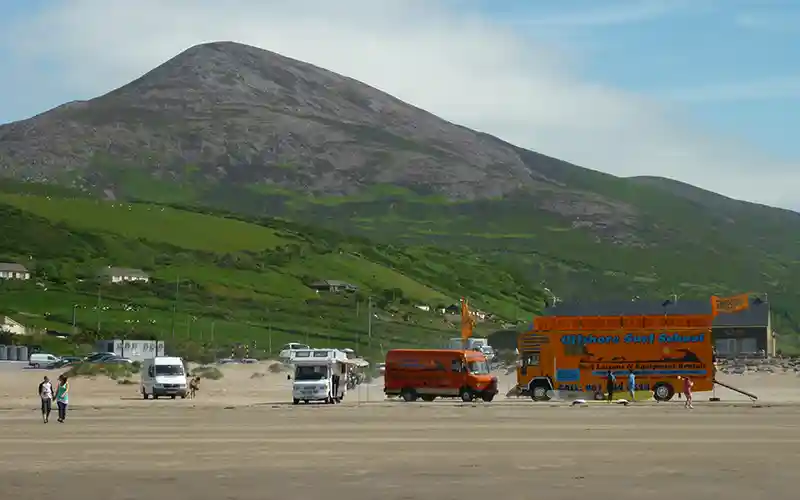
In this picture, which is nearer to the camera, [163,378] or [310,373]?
[310,373]

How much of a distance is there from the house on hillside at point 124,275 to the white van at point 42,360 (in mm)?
53769

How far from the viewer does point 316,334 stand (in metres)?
146

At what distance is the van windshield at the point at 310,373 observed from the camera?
64812 millimetres

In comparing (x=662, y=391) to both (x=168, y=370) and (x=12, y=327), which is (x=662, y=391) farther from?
(x=12, y=327)

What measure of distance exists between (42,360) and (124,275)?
6274 centimetres

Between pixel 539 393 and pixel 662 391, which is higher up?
pixel 662 391

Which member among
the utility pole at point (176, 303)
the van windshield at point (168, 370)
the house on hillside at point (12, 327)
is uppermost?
the utility pole at point (176, 303)

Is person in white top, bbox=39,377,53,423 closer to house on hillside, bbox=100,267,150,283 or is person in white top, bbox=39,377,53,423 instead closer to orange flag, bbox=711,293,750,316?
orange flag, bbox=711,293,750,316

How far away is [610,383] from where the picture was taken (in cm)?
6412

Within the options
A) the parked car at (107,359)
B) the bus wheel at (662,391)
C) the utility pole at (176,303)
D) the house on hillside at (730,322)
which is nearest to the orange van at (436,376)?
the bus wheel at (662,391)

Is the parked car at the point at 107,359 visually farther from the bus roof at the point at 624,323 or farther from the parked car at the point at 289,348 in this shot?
the bus roof at the point at 624,323

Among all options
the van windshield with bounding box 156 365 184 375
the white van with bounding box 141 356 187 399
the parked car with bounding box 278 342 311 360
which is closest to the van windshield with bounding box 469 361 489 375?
the white van with bounding box 141 356 187 399

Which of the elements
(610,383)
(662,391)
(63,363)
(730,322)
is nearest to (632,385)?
(610,383)

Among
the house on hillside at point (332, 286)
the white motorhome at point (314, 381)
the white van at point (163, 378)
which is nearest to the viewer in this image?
the white motorhome at point (314, 381)
